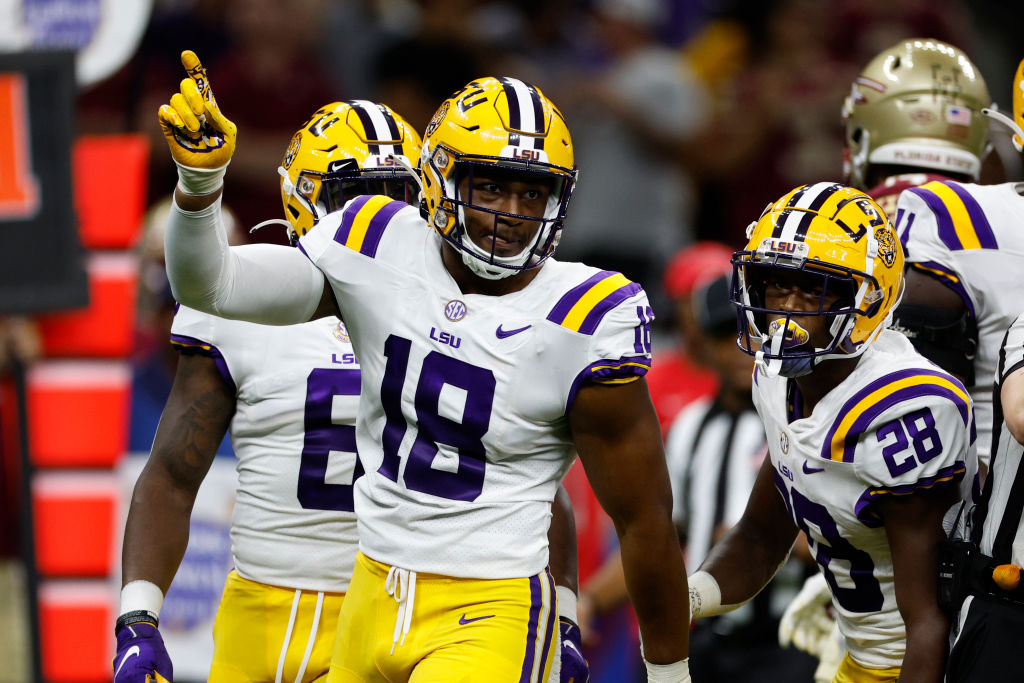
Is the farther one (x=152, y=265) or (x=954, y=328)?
(x=152, y=265)

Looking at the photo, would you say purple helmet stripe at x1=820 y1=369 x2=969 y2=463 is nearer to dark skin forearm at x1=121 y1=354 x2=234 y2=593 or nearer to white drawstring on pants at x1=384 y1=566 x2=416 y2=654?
white drawstring on pants at x1=384 y1=566 x2=416 y2=654

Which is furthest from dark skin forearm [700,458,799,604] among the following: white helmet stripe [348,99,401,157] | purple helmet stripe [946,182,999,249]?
white helmet stripe [348,99,401,157]

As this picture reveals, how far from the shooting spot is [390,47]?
799cm

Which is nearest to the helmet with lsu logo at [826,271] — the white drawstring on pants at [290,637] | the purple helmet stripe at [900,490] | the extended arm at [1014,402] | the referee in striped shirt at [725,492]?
the purple helmet stripe at [900,490]

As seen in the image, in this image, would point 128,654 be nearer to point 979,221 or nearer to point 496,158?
point 496,158

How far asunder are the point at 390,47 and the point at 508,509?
5.47 meters

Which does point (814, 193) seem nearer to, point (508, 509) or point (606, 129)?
point (508, 509)

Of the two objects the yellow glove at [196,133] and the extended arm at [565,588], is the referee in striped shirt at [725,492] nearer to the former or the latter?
the extended arm at [565,588]

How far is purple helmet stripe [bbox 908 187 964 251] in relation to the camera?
10.8 ft

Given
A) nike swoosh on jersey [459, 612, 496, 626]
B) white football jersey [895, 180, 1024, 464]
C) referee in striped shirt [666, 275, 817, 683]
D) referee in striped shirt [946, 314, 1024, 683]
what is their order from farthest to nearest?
referee in striped shirt [666, 275, 817, 683]
white football jersey [895, 180, 1024, 464]
nike swoosh on jersey [459, 612, 496, 626]
referee in striped shirt [946, 314, 1024, 683]

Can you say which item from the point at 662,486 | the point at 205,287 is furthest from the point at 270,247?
the point at 662,486

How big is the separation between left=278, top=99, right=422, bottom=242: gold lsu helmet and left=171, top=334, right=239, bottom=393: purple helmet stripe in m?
0.42

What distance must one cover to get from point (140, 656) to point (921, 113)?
2375 mm

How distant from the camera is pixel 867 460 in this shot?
2.99 metres
